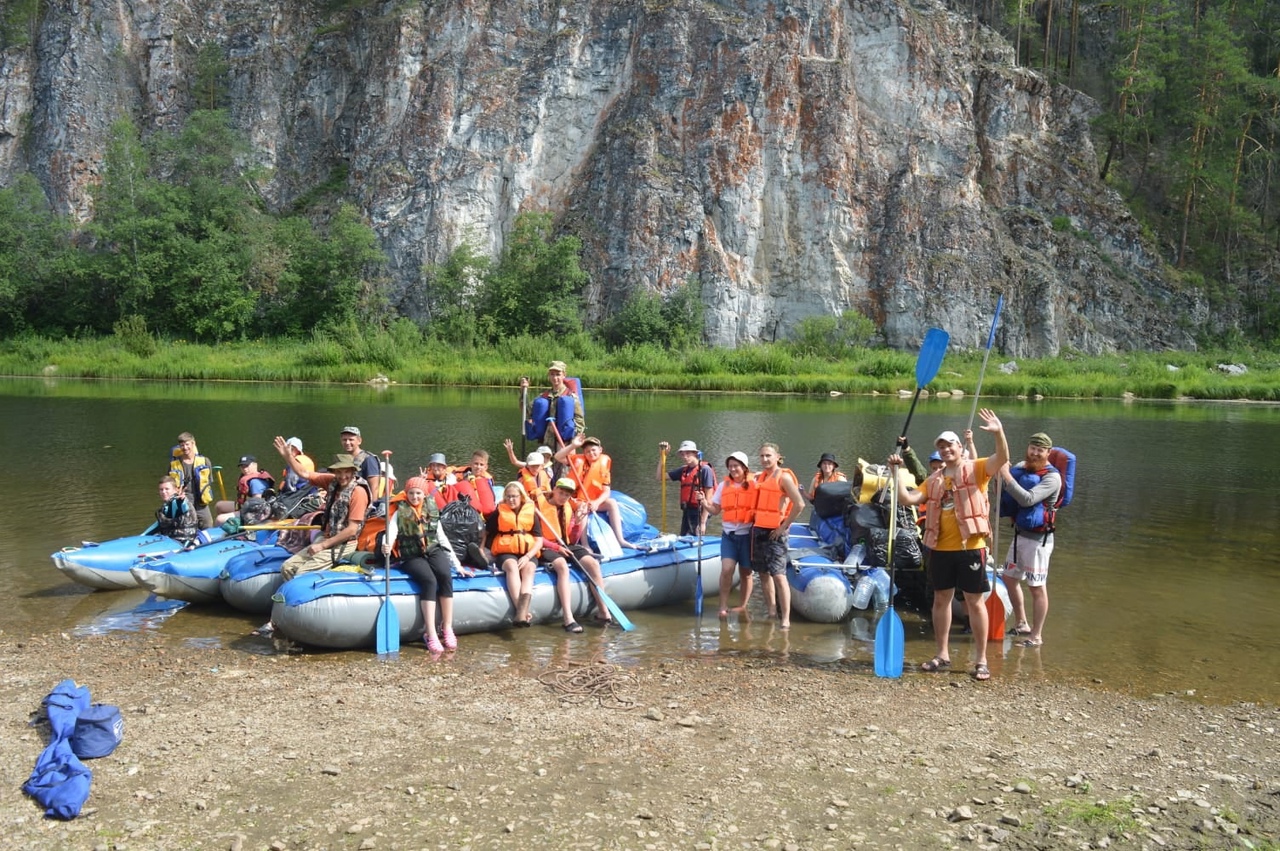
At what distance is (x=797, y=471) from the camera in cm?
1734

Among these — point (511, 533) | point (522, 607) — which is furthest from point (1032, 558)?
point (511, 533)

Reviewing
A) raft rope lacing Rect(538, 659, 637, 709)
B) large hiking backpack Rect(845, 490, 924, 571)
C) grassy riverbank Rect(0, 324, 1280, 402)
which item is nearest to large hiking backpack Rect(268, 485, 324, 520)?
raft rope lacing Rect(538, 659, 637, 709)

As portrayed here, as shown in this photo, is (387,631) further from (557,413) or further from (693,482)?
(693,482)

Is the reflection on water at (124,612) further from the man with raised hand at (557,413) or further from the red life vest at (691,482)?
the red life vest at (691,482)

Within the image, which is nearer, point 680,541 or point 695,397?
point 680,541

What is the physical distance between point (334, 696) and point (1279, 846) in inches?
217

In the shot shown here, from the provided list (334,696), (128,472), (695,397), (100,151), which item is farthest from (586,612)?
(100,151)

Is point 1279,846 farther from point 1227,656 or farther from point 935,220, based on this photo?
point 935,220

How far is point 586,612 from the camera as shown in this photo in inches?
352

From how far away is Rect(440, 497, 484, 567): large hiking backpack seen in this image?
8.52 metres

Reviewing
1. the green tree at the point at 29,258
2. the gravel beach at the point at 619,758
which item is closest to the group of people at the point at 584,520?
the gravel beach at the point at 619,758

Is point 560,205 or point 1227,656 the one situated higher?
point 560,205

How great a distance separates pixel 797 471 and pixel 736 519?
889 cm

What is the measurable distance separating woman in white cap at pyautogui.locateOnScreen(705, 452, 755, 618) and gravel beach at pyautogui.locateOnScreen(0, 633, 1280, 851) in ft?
4.58
